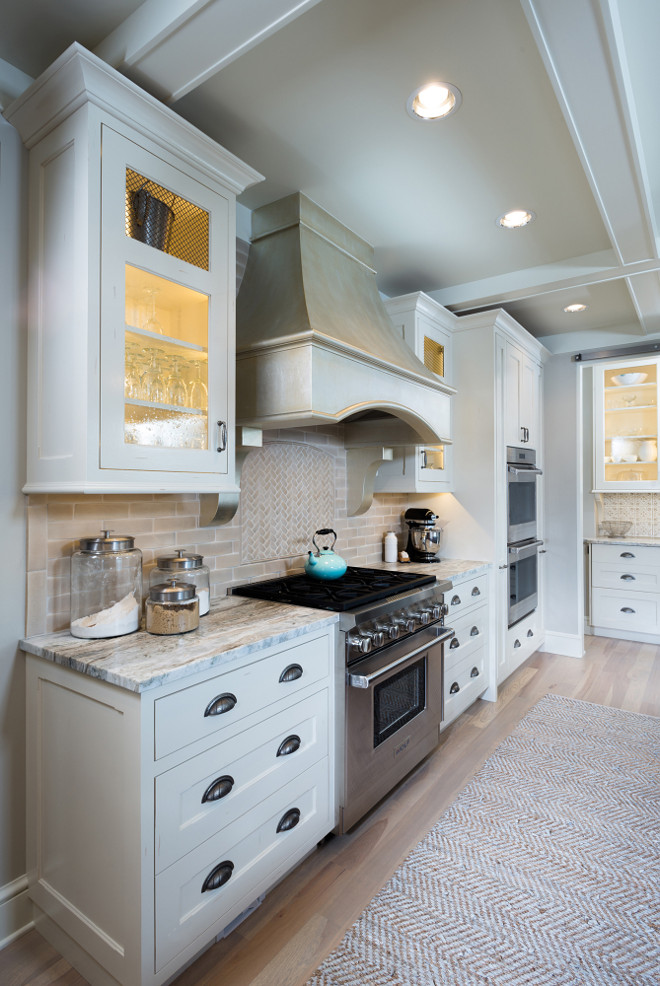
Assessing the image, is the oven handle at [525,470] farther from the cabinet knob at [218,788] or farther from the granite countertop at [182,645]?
the cabinet knob at [218,788]

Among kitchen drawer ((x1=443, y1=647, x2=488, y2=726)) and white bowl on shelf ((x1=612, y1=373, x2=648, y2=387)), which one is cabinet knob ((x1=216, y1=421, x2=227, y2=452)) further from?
white bowl on shelf ((x1=612, y1=373, x2=648, y2=387))

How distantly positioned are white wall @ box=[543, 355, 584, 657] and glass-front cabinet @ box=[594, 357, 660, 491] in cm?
52

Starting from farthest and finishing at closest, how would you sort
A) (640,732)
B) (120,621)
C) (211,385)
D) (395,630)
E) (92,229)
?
1. (640,732)
2. (395,630)
3. (211,385)
4. (120,621)
5. (92,229)

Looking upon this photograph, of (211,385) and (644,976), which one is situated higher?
(211,385)

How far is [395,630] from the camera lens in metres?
2.21

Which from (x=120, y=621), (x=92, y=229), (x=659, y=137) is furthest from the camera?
(x=659, y=137)

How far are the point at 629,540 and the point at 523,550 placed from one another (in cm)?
147

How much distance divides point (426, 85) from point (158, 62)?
836 millimetres

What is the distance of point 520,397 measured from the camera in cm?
381

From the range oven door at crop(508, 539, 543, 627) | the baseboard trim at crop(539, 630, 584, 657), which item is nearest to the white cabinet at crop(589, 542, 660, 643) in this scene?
the baseboard trim at crop(539, 630, 584, 657)

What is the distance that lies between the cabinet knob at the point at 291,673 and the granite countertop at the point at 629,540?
3.79 m

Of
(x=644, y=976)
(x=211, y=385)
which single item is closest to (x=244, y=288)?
(x=211, y=385)

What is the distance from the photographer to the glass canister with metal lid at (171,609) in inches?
64.8

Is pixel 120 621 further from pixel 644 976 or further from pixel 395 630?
pixel 644 976
